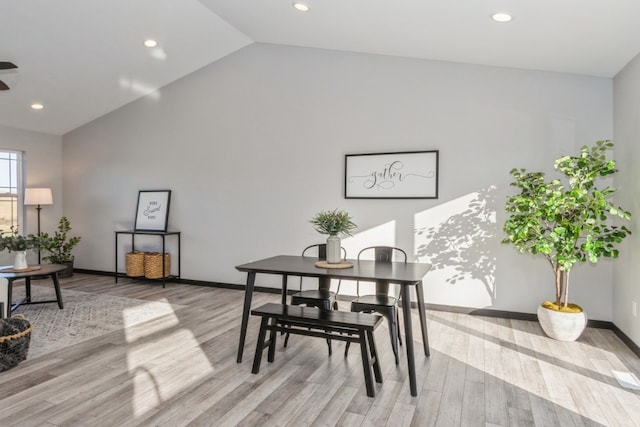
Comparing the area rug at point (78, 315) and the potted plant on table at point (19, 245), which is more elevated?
the potted plant on table at point (19, 245)

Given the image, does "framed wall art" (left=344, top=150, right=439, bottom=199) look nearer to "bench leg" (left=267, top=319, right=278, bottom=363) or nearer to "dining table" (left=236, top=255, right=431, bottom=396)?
"dining table" (left=236, top=255, right=431, bottom=396)

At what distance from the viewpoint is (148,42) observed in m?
4.88

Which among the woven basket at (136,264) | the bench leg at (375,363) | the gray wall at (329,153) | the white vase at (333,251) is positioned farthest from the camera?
the woven basket at (136,264)

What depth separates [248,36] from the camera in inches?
209

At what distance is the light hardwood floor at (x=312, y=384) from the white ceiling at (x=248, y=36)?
248 centimetres

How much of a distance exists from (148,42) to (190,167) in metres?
1.77

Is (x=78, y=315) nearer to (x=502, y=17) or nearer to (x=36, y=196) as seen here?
(x=36, y=196)

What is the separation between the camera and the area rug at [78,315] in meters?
3.66

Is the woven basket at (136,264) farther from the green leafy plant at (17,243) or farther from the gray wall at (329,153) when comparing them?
the green leafy plant at (17,243)

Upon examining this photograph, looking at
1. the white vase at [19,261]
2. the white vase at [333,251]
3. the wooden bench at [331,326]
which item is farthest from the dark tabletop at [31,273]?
the white vase at [333,251]

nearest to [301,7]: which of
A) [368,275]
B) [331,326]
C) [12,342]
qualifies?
[368,275]

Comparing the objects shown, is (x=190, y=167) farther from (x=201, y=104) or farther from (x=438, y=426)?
(x=438, y=426)

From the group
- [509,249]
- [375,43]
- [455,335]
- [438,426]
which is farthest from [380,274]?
[375,43]

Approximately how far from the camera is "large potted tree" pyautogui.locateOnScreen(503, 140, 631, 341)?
3.39 m
